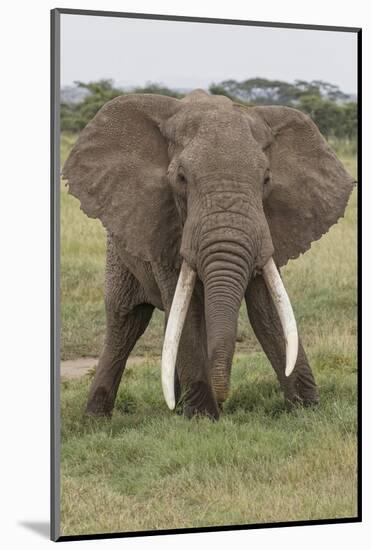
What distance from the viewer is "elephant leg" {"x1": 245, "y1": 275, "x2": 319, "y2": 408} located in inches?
368

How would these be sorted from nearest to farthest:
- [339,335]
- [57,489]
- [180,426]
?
[57,489], [180,426], [339,335]

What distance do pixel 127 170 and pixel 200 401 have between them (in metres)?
1.12

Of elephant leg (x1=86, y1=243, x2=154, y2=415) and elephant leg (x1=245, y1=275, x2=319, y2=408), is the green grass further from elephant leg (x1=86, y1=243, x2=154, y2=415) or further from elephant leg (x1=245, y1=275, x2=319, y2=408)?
elephant leg (x1=86, y1=243, x2=154, y2=415)

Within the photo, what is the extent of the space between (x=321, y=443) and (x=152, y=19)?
6.83 feet

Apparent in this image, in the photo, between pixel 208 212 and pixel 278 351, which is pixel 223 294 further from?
pixel 278 351

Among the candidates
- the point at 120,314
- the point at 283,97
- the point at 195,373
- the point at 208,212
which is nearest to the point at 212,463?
the point at 195,373

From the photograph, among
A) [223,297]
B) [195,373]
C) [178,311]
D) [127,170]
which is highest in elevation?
[127,170]

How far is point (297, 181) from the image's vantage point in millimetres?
9438

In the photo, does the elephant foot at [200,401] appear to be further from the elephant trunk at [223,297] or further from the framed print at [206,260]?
the elephant trunk at [223,297]

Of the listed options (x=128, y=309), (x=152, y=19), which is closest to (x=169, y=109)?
(x=152, y=19)

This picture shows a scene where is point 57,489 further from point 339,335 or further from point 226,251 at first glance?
point 339,335

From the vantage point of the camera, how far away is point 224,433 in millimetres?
9195

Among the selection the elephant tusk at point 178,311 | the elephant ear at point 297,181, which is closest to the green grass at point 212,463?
the elephant tusk at point 178,311

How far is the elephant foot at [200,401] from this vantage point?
30.6 feet
